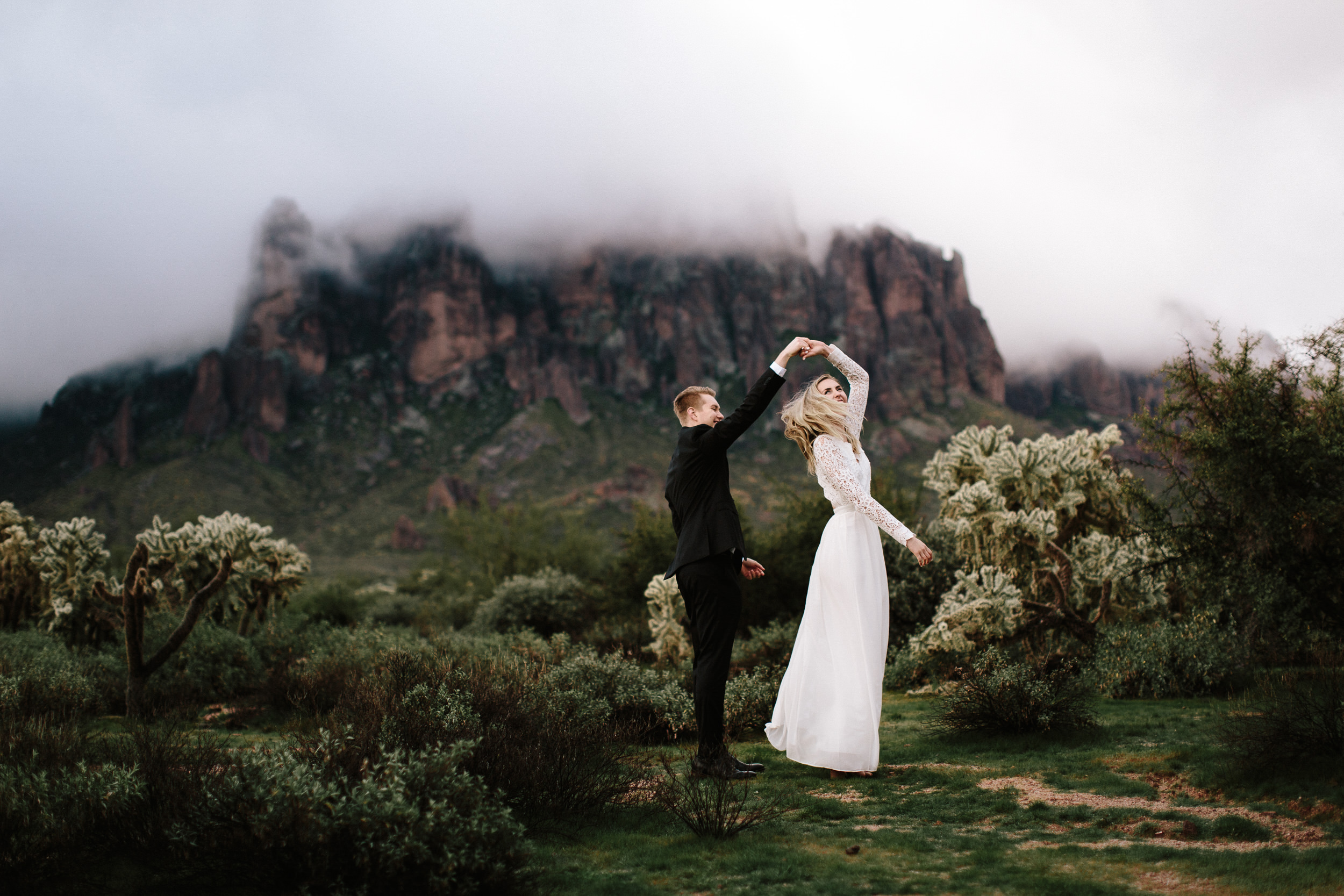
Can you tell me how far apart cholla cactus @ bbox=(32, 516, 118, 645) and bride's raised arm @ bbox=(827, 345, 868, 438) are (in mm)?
11412

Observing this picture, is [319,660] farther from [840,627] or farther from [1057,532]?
[1057,532]

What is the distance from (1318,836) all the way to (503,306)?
140349 millimetres

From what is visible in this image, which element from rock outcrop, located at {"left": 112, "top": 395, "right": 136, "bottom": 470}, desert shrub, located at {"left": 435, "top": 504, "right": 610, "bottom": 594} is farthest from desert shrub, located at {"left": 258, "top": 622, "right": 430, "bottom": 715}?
rock outcrop, located at {"left": 112, "top": 395, "right": 136, "bottom": 470}

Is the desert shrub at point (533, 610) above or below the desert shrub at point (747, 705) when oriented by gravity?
below

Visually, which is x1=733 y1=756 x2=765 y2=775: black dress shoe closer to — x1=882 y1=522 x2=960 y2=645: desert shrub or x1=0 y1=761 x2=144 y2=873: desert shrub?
x1=0 y1=761 x2=144 y2=873: desert shrub

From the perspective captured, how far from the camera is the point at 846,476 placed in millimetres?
5262

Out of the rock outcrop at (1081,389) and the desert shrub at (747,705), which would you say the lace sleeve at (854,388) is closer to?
the desert shrub at (747,705)

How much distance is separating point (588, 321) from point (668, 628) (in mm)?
126099

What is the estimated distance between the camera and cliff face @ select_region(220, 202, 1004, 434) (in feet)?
382

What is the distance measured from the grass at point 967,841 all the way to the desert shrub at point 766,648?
494 centimetres

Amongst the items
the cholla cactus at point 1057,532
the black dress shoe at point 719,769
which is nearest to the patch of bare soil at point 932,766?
the black dress shoe at point 719,769

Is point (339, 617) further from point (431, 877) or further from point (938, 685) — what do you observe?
point (431, 877)

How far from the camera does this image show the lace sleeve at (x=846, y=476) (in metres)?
5.14

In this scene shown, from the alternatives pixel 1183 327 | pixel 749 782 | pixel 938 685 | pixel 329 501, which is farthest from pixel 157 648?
pixel 329 501
